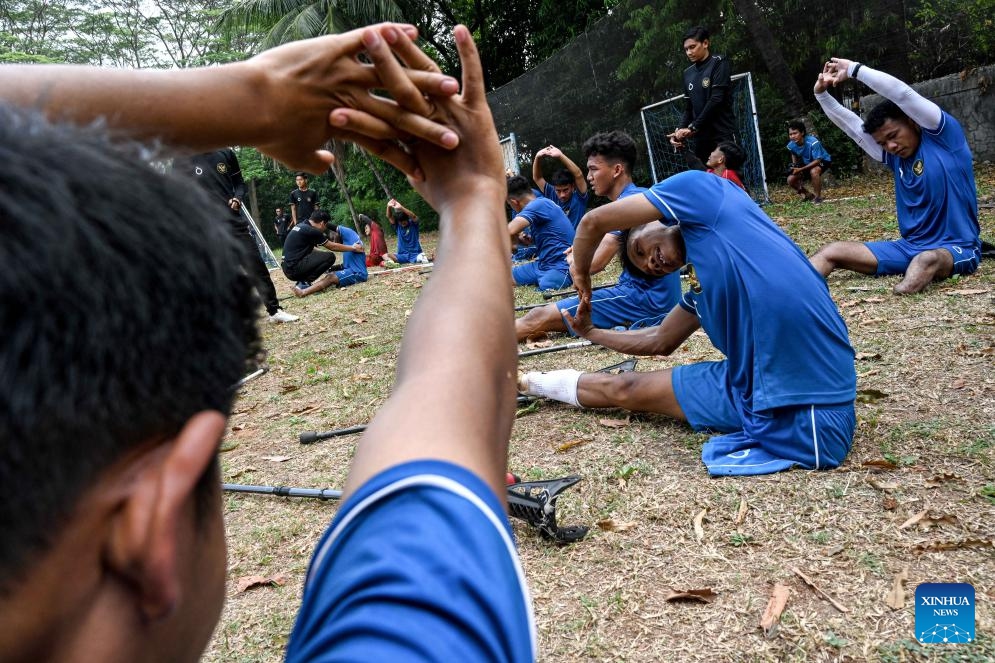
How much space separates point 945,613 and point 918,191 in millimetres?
5043

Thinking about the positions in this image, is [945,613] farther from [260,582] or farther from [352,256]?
[352,256]

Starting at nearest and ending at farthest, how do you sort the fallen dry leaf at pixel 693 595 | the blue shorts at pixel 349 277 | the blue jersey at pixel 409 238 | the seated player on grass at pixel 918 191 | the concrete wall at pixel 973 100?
the fallen dry leaf at pixel 693 595
the seated player on grass at pixel 918 191
the concrete wall at pixel 973 100
the blue shorts at pixel 349 277
the blue jersey at pixel 409 238

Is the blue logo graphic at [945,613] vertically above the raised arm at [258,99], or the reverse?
the raised arm at [258,99]

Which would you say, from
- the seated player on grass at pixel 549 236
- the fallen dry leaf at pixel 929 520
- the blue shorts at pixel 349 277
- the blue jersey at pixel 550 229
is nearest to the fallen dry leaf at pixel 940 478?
the fallen dry leaf at pixel 929 520

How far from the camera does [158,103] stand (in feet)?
3.85

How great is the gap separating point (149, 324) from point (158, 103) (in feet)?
2.67

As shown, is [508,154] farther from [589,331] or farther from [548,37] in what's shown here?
[589,331]

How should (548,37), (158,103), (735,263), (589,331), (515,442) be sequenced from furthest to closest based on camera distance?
(548,37)
(589,331)
(515,442)
(735,263)
(158,103)

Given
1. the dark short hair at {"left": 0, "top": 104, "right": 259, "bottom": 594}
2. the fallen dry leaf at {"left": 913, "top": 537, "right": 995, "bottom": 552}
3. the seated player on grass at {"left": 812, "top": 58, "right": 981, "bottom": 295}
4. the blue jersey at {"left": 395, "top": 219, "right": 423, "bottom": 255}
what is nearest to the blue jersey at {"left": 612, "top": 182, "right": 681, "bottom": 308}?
the seated player on grass at {"left": 812, "top": 58, "right": 981, "bottom": 295}

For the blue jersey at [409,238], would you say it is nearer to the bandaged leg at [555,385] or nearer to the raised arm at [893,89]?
the raised arm at [893,89]

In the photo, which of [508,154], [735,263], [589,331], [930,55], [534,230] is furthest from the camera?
[508,154]

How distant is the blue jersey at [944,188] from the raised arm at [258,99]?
5881 mm

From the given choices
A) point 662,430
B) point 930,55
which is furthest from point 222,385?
point 930,55

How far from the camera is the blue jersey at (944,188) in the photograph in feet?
19.1
